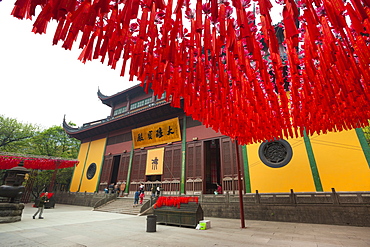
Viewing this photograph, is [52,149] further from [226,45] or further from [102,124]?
[226,45]

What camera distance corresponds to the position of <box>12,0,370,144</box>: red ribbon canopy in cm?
146

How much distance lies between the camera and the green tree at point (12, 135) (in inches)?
773

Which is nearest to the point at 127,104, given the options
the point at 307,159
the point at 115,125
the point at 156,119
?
the point at 115,125

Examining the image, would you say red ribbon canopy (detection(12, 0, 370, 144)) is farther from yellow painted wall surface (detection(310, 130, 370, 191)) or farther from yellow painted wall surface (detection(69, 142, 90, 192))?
yellow painted wall surface (detection(69, 142, 90, 192))

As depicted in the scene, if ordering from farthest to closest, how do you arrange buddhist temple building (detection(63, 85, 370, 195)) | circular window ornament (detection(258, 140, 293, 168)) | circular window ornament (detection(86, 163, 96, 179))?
1. circular window ornament (detection(86, 163, 96, 179))
2. circular window ornament (detection(258, 140, 293, 168))
3. buddhist temple building (detection(63, 85, 370, 195))

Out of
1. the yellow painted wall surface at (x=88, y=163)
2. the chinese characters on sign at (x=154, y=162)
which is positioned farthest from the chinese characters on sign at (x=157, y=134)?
the yellow painted wall surface at (x=88, y=163)

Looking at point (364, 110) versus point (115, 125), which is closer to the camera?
point (364, 110)

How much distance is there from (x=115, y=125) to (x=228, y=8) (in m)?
17.5

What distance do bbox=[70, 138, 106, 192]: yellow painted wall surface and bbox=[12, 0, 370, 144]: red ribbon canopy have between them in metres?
16.5

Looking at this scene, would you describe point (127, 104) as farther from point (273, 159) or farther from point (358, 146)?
point (358, 146)

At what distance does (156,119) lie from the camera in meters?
15.5

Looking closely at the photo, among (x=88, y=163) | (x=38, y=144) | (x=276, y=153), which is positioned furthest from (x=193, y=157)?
(x=38, y=144)

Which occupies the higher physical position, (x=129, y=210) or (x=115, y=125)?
(x=115, y=125)

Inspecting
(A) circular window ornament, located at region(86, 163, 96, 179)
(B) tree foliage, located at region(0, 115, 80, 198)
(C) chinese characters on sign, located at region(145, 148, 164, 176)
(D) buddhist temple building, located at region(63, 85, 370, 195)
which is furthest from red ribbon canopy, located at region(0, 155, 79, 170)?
(C) chinese characters on sign, located at region(145, 148, 164, 176)
